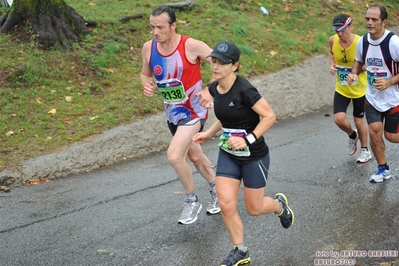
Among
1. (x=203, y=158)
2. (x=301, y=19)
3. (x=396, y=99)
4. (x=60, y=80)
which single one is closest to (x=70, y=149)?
(x=60, y=80)

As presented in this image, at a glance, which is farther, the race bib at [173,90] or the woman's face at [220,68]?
the race bib at [173,90]

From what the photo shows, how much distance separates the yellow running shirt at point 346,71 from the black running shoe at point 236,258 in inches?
151

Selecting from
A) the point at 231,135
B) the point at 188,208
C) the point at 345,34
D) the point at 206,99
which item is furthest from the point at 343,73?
the point at 231,135

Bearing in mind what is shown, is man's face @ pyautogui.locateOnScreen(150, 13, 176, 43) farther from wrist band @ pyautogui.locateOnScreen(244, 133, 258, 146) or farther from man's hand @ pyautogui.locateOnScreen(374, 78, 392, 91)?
man's hand @ pyautogui.locateOnScreen(374, 78, 392, 91)

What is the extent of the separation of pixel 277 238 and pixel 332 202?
4.12 ft

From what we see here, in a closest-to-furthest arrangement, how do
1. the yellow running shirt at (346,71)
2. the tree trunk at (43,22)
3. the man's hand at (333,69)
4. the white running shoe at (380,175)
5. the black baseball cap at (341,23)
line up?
the white running shoe at (380,175), the black baseball cap at (341,23), the yellow running shirt at (346,71), the man's hand at (333,69), the tree trunk at (43,22)

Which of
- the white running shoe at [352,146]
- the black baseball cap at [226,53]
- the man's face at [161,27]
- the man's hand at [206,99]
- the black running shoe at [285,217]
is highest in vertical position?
the black baseball cap at [226,53]

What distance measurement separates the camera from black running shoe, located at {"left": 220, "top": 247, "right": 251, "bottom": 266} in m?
5.07

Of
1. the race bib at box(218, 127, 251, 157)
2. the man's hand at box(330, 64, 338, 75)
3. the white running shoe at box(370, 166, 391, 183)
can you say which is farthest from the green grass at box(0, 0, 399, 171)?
the white running shoe at box(370, 166, 391, 183)

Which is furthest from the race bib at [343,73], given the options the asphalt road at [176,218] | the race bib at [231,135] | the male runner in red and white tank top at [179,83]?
the race bib at [231,135]

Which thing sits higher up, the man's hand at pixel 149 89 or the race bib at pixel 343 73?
the man's hand at pixel 149 89

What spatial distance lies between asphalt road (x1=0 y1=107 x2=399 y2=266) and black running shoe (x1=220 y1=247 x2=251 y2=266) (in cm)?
14

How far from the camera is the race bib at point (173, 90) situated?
6.25 m

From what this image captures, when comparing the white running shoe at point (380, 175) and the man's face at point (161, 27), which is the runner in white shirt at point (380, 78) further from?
the man's face at point (161, 27)
